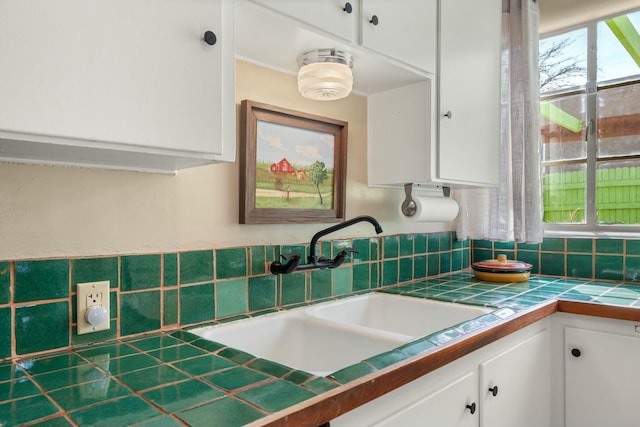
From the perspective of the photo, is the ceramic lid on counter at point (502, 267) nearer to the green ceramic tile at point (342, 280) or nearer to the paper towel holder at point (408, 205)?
the paper towel holder at point (408, 205)

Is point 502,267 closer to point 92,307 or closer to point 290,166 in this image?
point 290,166

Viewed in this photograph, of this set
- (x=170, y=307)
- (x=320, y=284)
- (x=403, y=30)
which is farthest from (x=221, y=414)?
(x=403, y=30)

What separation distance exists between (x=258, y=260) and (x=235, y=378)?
595mm

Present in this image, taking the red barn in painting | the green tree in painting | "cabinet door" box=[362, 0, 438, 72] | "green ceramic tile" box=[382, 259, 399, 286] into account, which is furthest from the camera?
"green ceramic tile" box=[382, 259, 399, 286]

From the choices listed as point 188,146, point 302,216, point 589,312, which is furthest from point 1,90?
point 589,312

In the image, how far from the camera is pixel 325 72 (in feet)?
4.21

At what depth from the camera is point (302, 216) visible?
5.00 ft

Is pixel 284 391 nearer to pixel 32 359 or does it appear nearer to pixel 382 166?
pixel 32 359

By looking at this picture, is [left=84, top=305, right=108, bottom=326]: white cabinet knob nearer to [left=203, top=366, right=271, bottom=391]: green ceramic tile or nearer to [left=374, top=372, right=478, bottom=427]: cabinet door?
[left=203, top=366, right=271, bottom=391]: green ceramic tile

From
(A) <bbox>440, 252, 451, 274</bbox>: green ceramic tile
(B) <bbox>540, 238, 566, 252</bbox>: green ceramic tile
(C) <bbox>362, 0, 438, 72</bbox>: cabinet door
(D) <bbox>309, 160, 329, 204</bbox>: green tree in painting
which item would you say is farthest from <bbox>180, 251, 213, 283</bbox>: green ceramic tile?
(B) <bbox>540, 238, 566, 252</bbox>: green ceramic tile

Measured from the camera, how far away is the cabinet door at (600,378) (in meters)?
1.53

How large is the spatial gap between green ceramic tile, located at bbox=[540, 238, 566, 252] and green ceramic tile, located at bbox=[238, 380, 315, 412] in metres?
1.86

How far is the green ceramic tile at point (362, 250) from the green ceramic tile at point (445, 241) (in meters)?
0.57

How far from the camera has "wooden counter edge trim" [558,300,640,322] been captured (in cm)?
147
